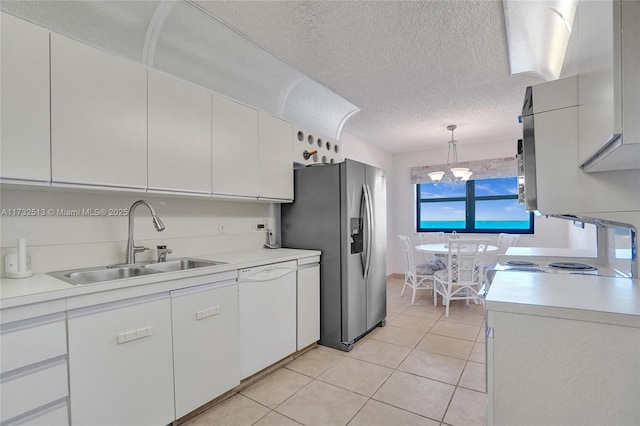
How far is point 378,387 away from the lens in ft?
6.76

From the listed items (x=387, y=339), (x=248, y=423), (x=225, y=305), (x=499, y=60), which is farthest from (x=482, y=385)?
(x=499, y=60)

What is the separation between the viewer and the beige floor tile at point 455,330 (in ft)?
9.64

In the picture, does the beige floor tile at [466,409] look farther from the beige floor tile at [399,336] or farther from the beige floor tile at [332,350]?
the beige floor tile at [332,350]

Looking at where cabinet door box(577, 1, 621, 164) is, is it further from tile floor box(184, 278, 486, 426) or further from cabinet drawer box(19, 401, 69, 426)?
cabinet drawer box(19, 401, 69, 426)

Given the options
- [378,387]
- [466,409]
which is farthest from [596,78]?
[378,387]

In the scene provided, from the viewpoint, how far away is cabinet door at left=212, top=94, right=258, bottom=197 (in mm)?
2227

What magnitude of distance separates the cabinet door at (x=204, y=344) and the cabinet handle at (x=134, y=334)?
5.6 inches

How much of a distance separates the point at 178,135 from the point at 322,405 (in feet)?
6.54

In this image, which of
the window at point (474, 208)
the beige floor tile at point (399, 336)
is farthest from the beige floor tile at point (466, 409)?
the window at point (474, 208)

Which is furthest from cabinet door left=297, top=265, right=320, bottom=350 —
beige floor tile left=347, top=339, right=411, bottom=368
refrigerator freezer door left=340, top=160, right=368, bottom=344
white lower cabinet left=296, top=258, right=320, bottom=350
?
beige floor tile left=347, top=339, right=411, bottom=368

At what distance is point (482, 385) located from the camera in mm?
2053

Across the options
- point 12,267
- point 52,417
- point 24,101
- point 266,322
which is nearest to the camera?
point 52,417

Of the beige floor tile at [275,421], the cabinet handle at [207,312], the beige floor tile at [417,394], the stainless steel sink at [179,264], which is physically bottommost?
the beige floor tile at [417,394]

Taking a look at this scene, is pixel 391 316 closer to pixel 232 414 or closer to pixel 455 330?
pixel 455 330
